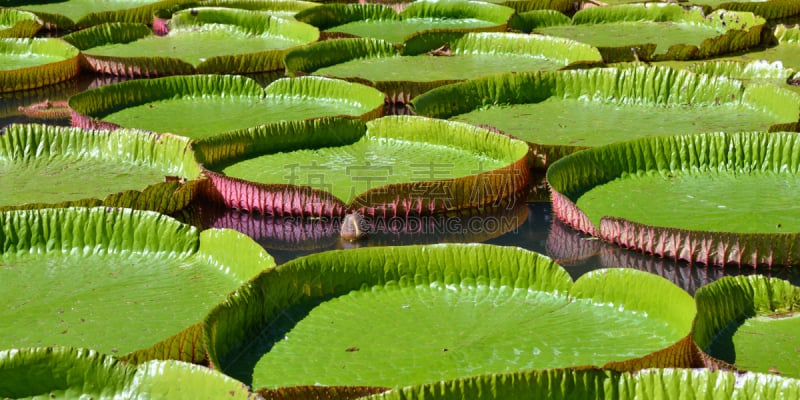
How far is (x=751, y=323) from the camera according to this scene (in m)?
3.52

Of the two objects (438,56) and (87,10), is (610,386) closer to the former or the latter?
(438,56)

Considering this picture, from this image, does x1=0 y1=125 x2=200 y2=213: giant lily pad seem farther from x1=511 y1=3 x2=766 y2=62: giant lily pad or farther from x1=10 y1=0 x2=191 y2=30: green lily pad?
x1=10 y1=0 x2=191 y2=30: green lily pad

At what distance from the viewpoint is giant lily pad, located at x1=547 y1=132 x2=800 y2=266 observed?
4.17 metres

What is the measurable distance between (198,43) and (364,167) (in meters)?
3.79

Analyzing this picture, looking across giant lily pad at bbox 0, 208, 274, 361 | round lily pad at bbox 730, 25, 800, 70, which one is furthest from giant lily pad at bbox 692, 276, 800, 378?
round lily pad at bbox 730, 25, 800, 70

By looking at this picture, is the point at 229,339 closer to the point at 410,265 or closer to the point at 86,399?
the point at 86,399

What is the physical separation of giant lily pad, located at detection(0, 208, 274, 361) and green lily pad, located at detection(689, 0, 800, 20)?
590cm

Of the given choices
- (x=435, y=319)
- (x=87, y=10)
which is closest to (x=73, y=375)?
(x=435, y=319)

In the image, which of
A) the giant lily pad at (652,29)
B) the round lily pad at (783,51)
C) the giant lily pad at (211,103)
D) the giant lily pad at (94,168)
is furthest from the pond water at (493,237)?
the round lily pad at (783,51)

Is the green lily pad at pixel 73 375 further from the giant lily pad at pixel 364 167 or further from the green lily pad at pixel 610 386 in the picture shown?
the giant lily pad at pixel 364 167

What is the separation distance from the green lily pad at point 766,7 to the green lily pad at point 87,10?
15.9ft

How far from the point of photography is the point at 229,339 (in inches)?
133

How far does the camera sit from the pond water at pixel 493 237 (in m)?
4.21

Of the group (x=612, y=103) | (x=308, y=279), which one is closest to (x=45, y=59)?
(x=612, y=103)
